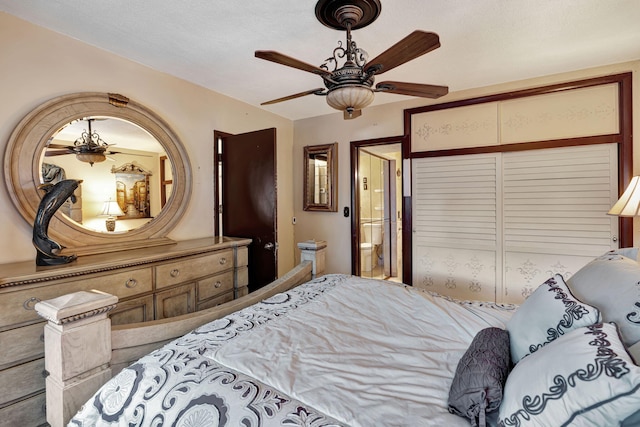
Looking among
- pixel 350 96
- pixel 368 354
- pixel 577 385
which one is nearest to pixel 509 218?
pixel 350 96

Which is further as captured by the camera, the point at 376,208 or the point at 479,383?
the point at 376,208

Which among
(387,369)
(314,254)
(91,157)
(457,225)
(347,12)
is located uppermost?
(347,12)

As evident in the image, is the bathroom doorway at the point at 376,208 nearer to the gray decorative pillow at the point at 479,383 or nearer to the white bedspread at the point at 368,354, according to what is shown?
the white bedspread at the point at 368,354

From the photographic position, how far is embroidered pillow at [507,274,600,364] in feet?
2.95

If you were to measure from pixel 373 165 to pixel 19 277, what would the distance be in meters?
3.89

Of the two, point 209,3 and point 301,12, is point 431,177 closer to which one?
point 301,12

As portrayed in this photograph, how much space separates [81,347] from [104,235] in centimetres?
135

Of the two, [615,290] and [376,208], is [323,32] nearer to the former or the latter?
[615,290]

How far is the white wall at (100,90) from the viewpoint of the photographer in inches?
69.9

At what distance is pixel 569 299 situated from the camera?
3.27ft

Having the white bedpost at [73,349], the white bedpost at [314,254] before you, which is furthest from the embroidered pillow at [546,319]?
the white bedpost at [73,349]

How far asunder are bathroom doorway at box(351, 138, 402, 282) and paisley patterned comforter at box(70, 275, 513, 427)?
239 cm

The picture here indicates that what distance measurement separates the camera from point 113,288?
70.2 inches

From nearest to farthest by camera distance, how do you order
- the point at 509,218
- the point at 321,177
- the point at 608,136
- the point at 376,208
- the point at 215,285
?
the point at 215,285
the point at 608,136
the point at 509,218
the point at 321,177
the point at 376,208
